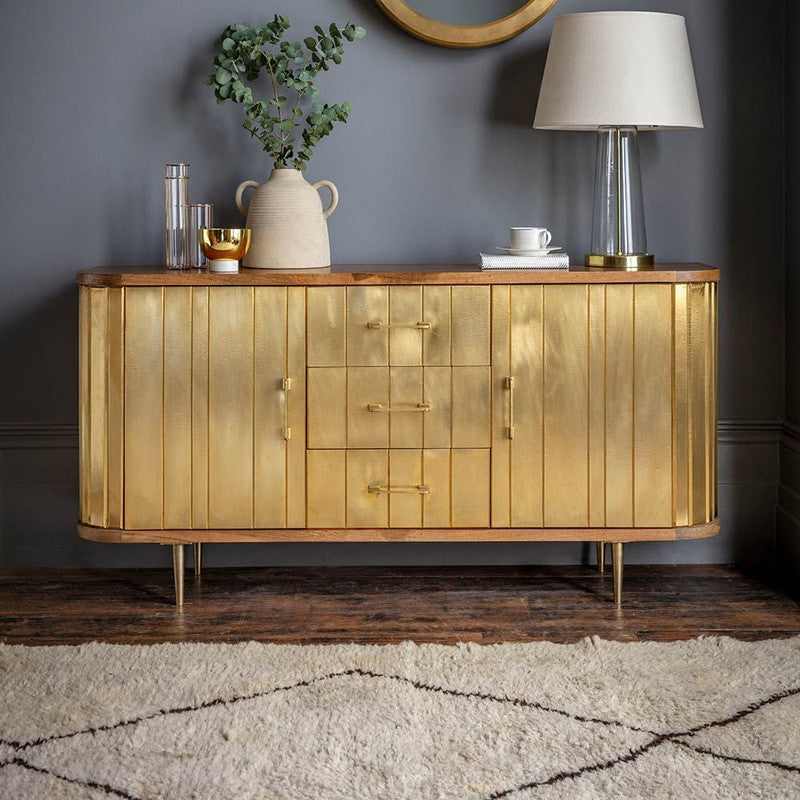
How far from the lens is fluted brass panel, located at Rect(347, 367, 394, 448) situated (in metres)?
2.54

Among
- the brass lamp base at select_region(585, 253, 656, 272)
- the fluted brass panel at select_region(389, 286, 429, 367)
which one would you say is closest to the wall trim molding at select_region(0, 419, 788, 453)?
the brass lamp base at select_region(585, 253, 656, 272)

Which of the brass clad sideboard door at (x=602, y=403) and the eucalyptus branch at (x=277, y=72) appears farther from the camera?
the eucalyptus branch at (x=277, y=72)

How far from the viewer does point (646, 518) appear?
257 cm

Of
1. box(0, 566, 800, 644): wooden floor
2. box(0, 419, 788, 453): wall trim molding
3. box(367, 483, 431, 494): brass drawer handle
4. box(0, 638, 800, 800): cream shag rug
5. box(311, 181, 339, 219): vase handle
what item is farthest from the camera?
box(0, 419, 788, 453): wall trim molding

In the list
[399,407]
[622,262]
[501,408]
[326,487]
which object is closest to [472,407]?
[501,408]

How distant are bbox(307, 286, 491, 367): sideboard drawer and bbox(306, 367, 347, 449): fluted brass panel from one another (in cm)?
3

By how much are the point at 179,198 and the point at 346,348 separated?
63cm

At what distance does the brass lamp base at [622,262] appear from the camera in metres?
2.64

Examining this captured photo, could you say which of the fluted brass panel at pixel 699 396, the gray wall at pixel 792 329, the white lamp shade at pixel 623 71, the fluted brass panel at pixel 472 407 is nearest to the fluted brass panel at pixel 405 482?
the fluted brass panel at pixel 472 407

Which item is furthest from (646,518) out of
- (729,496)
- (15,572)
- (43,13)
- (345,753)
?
(43,13)

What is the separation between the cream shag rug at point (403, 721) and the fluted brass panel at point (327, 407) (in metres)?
0.50

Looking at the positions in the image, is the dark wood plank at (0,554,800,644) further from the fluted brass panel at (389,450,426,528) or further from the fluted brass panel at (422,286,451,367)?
the fluted brass panel at (422,286,451,367)

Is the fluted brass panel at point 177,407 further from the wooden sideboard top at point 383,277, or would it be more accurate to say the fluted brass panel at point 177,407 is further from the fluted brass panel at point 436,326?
the fluted brass panel at point 436,326

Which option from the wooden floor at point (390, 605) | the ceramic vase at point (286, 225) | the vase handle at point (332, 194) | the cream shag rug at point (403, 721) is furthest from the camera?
the vase handle at point (332, 194)
